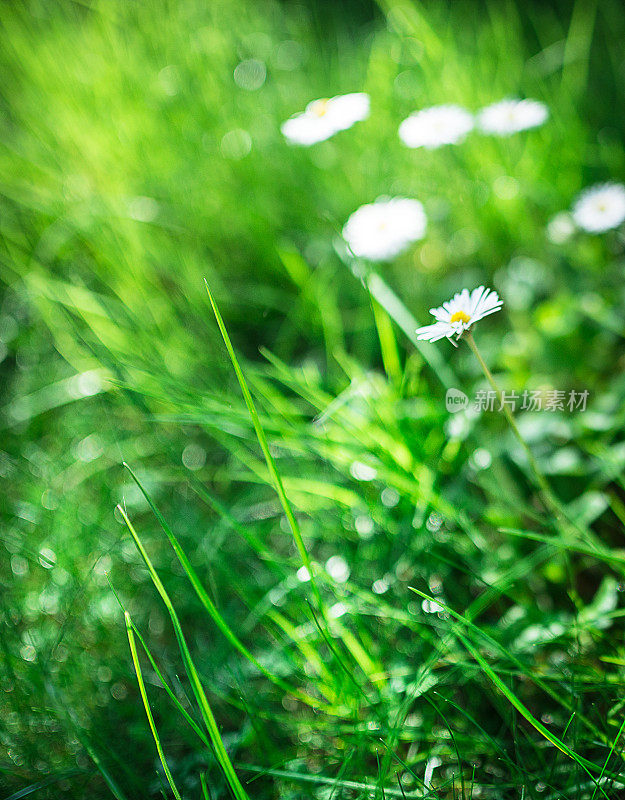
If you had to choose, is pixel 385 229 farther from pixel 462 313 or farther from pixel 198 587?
pixel 198 587

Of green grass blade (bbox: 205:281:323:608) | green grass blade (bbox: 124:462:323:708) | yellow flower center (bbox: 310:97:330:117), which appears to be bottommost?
green grass blade (bbox: 124:462:323:708)

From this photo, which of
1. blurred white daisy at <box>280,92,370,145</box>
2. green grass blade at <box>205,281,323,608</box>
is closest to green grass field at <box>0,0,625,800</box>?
green grass blade at <box>205,281,323,608</box>

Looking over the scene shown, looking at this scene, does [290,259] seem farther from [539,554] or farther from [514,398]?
[539,554]

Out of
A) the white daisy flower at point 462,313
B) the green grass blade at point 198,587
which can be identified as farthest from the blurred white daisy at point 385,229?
the green grass blade at point 198,587

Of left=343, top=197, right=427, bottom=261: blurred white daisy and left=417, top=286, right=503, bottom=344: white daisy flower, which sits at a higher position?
left=343, top=197, right=427, bottom=261: blurred white daisy

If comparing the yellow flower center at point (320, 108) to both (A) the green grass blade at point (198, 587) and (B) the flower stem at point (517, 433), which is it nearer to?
(B) the flower stem at point (517, 433)

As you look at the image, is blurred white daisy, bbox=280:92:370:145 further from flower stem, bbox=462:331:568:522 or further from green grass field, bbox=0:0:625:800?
flower stem, bbox=462:331:568:522

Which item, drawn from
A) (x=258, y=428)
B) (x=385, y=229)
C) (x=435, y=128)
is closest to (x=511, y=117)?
(x=435, y=128)
